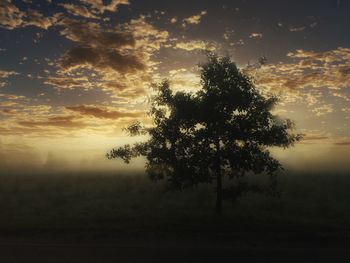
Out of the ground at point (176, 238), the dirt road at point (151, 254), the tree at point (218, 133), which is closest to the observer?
the dirt road at point (151, 254)

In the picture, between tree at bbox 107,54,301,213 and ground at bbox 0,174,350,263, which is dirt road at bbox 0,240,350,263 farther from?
tree at bbox 107,54,301,213

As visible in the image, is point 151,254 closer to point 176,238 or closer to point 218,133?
point 176,238

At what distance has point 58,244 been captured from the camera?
12719 millimetres

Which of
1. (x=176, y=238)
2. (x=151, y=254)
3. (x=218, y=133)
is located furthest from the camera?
(x=218, y=133)

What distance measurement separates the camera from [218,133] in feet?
58.1

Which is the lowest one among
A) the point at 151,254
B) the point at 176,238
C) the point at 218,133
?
the point at 151,254

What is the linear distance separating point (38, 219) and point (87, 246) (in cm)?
679

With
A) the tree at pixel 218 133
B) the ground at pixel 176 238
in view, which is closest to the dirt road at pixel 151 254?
the ground at pixel 176 238

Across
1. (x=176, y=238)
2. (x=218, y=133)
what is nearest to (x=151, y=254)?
(x=176, y=238)

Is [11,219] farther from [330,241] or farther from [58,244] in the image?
[330,241]

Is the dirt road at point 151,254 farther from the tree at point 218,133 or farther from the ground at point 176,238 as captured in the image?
the tree at point 218,133

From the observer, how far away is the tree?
57.5ft

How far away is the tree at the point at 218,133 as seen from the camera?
1752 cm

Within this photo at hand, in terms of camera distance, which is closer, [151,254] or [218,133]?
[151,254]
